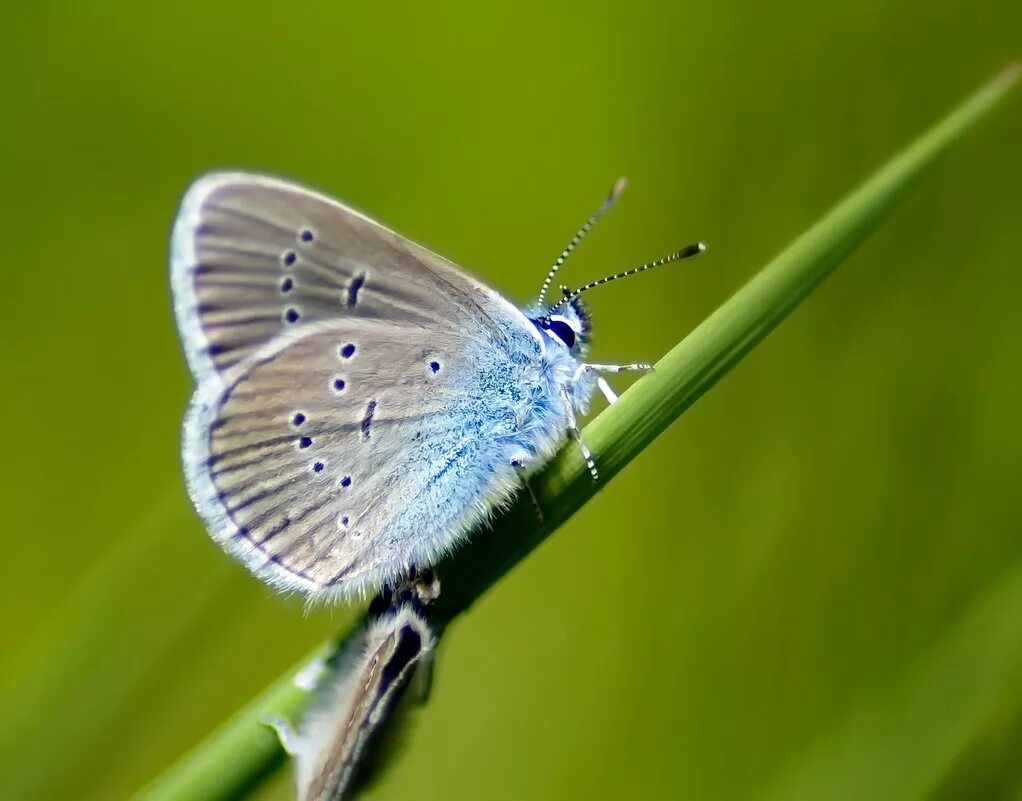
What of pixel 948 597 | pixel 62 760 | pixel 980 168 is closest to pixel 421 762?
pixel 62 760

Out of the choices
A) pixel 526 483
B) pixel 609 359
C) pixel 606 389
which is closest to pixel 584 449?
pixel 526 483

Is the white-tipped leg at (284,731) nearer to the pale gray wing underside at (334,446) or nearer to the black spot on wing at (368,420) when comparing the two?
the pale gray wing underside at (334,446)

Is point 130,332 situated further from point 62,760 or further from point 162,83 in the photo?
point 62,760

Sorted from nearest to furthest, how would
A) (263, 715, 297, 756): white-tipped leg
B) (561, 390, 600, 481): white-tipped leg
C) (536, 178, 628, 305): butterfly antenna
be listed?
(263, 715, 297, 756): white-tipped leg
(561, 390, 600, 481): white-tipped leg
(536, 178, 628, 305): butterfly antenna

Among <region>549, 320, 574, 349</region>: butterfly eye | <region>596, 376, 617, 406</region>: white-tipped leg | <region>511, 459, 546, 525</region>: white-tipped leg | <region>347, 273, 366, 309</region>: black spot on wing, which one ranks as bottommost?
<region>596, 376, 617, 406</region>: white-tipped leg

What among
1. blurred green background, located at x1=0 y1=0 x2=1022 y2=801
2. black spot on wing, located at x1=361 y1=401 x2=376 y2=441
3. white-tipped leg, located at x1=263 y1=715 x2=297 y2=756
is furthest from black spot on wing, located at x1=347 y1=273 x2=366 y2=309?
white-tipped leg, located at x1=263 y1=715 x2=297 y2=756

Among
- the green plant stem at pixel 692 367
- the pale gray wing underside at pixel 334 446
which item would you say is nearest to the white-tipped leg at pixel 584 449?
the green plant stem at pixel 692 367

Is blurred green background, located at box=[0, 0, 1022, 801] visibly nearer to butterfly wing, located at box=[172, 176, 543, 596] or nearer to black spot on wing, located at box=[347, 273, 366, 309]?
butterfly wing, located at box=[172, 176, 543, 596]
